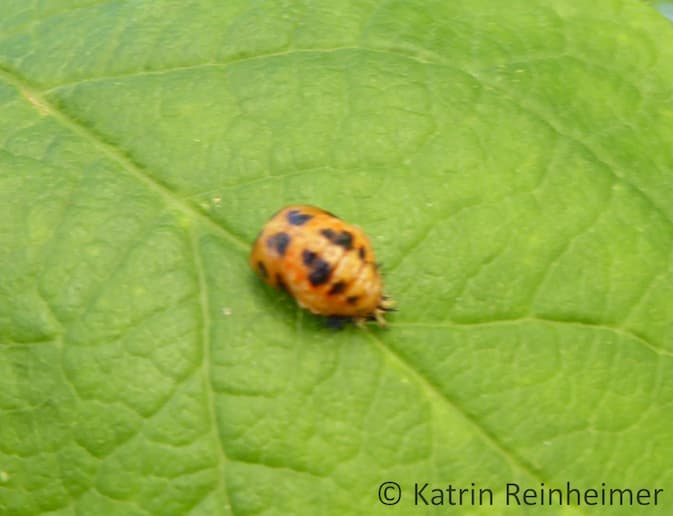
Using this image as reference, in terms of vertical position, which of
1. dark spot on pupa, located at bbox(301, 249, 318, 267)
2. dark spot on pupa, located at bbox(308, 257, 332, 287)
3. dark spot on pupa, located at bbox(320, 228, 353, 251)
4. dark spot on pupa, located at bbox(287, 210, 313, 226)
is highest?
dark spot on pupa, located at bbox(287, 210, 313, 226)

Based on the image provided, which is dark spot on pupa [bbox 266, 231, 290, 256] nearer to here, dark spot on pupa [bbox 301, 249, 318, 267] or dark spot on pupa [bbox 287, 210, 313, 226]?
dark spot on pupa [bbox 287, 210, 313, 226]

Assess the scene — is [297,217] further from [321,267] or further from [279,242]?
[321,267]

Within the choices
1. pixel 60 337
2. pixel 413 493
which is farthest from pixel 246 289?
pixel 413 493

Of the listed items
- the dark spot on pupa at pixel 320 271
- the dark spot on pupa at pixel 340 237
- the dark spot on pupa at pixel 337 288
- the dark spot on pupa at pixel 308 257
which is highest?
the dark spot on pupa at pixel 340 237

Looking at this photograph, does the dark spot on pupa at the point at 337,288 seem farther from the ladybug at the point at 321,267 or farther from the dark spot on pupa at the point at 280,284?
the dark spot on pupa at the point at 280,284

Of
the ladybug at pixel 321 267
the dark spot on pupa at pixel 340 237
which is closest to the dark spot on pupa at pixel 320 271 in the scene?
the ladybug at pixel 321 267

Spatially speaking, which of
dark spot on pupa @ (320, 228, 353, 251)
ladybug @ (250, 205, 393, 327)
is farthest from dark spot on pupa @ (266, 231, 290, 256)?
dark spot on pupa @ (320, 228, 353, 251)

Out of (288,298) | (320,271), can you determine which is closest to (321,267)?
(320,271)
